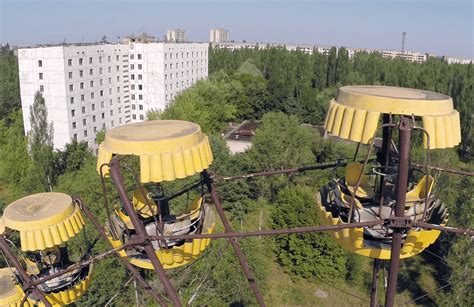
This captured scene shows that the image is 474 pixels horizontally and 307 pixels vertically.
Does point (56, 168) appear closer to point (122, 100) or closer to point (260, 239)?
point (122, 100)

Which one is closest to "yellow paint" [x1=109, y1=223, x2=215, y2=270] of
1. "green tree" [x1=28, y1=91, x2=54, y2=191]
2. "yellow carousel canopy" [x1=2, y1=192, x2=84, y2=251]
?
"yellow carousel canopy" [x1=2, y1=192, x2=84, y2=251]

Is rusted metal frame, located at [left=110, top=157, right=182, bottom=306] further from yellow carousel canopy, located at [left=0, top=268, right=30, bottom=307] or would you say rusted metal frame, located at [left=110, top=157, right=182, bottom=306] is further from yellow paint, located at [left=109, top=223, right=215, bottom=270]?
yellow carousel canopy, located at [left=0, top=268, right=30, bottom=307]

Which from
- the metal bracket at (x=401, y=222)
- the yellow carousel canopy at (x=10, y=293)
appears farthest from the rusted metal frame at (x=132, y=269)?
the metal bracket at (x=401, y=222)

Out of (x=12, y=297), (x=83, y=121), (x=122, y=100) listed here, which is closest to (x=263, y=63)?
(x=122, y=100)

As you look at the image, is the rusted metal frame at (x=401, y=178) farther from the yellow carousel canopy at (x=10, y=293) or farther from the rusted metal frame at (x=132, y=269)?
the yellow carousel canopy at (x=10, y=293)

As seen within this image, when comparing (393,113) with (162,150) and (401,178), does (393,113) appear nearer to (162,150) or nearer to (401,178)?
(401,178)
